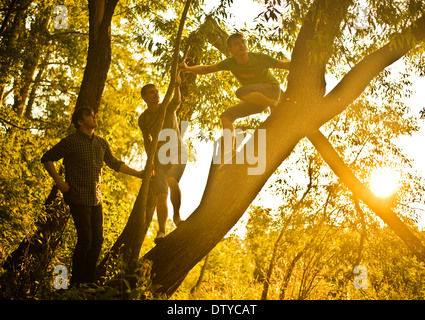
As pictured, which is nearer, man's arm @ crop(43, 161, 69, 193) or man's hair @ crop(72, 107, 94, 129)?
man's arm @ crop(43, 161, 69, 193)

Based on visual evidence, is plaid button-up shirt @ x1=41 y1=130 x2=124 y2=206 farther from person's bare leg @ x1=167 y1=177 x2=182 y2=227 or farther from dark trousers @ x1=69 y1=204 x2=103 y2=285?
person's bare leg @ x1=167 y1=177 x2=182 y2=227

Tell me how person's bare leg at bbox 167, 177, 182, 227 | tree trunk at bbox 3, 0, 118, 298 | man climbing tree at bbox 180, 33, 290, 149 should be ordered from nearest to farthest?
man climbing tree at bbox 180, 33, 290, 149 → person's bare leg at bbox 167, 177, 182, 227 → tree trunk at bbox 3, 0, 118, 298

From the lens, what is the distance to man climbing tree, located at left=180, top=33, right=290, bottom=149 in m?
5.23

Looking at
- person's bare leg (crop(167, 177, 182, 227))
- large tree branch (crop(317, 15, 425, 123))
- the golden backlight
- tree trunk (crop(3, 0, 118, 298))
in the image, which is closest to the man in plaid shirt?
person's bare leg (crop(167, 177, 182, 227))

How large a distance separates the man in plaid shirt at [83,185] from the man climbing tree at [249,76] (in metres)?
1.40

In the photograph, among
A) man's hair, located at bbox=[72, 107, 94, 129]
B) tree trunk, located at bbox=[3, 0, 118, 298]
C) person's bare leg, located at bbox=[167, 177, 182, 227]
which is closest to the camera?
man's hair, located at bbox=[72, 107, 94, 129]

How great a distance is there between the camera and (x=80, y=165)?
461cm

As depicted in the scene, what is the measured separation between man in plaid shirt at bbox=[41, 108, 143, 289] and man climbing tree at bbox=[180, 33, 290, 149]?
140 centimetres

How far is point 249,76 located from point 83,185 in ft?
7.43

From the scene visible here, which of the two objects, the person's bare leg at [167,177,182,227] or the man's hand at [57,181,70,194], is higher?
the person's bare leg at [167,177,182,227]

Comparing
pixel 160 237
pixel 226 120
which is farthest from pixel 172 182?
pixel 226 120
